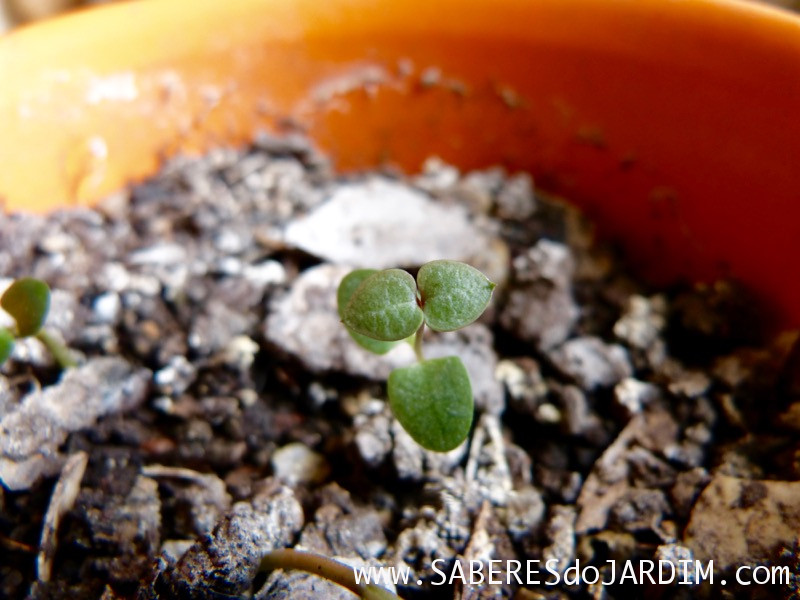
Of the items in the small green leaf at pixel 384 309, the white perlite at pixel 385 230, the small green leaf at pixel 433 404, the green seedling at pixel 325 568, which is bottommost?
the green seedling at pixel 325 568

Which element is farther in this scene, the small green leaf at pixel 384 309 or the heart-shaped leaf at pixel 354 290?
the heart-shaped leaf at pixel 354 290

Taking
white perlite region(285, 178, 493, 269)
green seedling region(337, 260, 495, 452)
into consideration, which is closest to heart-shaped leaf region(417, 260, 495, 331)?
green seedling region(337, 260, 495, 452)


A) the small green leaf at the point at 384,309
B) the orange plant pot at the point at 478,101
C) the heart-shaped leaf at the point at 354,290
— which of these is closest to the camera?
the small green leaf at the point at 384,309

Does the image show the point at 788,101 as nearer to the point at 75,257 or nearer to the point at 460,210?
the point at 460,210

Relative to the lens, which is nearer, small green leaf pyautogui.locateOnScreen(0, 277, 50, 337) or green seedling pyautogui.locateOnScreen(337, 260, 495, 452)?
green seedling pyautogui.locateOnScreen(337, 260, 495, 452)

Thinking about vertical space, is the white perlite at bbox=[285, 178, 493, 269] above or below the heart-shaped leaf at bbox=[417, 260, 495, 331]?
below

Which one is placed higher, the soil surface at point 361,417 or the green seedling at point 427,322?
the green seedling at point 427,322

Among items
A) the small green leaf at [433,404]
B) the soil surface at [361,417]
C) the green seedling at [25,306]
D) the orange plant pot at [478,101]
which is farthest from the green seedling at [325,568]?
the orange plant pot at [478,101]

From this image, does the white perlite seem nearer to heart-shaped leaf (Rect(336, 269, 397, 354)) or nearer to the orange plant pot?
the orange plant pot

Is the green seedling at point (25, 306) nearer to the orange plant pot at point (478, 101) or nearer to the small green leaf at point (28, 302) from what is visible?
the small green leaf at point (28, 302)

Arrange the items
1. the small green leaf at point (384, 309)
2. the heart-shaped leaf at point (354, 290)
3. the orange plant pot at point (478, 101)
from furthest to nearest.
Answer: the orange plant pot at point (478, 101)
the heart-shaped leaf at point (354, 290)
the small green leaf at point (384, 309)
